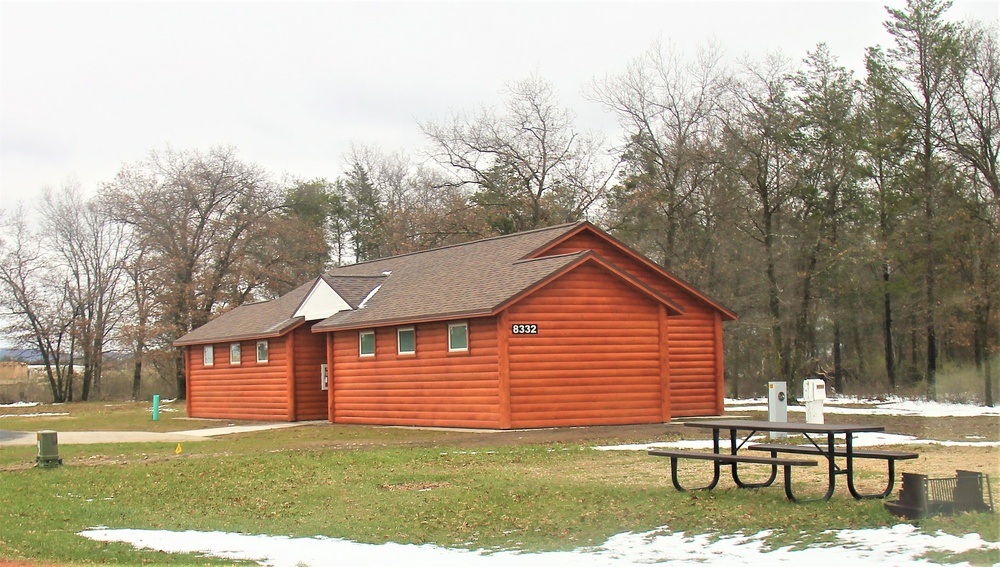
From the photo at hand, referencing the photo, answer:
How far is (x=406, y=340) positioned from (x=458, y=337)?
2184 mm

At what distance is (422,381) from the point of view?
2588 centimetres

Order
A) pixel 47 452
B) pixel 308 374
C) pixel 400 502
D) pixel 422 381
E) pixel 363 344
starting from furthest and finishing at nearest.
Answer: pixel 308 374, pixel 363 344, pixel 422 381, pixel 47 452, pixel 400 502

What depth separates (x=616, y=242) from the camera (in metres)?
27.3

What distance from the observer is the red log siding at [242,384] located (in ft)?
105

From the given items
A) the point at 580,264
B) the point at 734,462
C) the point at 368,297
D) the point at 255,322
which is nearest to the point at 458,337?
the point at 580,264

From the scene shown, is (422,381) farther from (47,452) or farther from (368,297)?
(47,452)

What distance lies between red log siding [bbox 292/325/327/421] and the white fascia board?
546 millimetres

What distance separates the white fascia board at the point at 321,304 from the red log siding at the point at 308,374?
0.55m

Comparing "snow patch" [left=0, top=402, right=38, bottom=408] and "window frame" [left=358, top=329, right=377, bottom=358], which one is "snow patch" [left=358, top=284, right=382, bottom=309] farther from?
"snow patch" [left=0, top=402, right=38, bottom=408]

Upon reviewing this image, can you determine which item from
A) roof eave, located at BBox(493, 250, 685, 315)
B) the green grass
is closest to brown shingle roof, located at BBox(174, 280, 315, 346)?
roof eave, located at BBox(493, 250, 685, 315)

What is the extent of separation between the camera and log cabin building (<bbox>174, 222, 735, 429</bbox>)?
23891mm

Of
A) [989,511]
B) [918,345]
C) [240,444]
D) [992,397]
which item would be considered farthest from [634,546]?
[918,345]

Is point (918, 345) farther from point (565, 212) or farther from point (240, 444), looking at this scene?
point (240, 444)

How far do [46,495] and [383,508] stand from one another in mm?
5494
